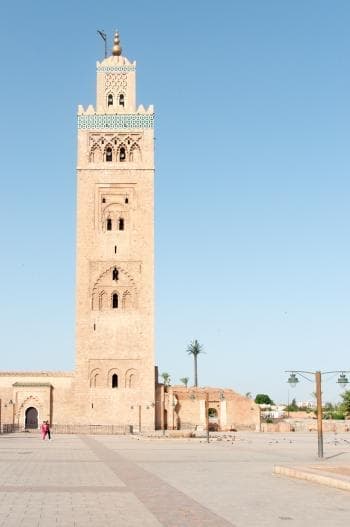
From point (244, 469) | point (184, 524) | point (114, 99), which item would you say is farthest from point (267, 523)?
point (114, 99)

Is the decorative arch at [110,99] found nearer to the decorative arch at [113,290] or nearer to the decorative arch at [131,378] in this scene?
the decorative arch at [113,290]

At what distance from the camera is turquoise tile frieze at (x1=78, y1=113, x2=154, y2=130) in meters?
53.0

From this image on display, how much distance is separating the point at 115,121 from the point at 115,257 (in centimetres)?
969

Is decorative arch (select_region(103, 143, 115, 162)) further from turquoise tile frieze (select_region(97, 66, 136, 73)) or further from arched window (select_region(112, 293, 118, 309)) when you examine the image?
arched window (select_region(112, 293, 118, 309))

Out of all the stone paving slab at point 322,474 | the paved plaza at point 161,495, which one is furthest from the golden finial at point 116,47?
the stone paving slab at point 322,474

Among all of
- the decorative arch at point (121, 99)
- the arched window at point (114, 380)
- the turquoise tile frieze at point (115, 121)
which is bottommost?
the arched window at point (114, 380)

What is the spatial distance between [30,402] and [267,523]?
40.7 m

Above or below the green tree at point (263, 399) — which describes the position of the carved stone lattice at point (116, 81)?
above

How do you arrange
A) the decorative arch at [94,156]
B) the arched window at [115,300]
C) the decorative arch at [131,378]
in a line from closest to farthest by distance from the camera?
the decorative arch at [131,378], the arched window at [115,300], the decorative arch at [94,156]

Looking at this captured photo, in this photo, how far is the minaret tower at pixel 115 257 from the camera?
48.8 metres

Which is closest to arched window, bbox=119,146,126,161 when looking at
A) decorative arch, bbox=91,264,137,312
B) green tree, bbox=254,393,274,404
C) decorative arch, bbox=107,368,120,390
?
decorative arch, bbox=91,264,137,312

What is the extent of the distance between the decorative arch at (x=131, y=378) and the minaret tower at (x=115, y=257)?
0.21 feet

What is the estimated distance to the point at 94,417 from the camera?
48219mm

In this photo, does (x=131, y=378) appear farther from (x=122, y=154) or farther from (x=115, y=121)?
(x=115, y=121)
